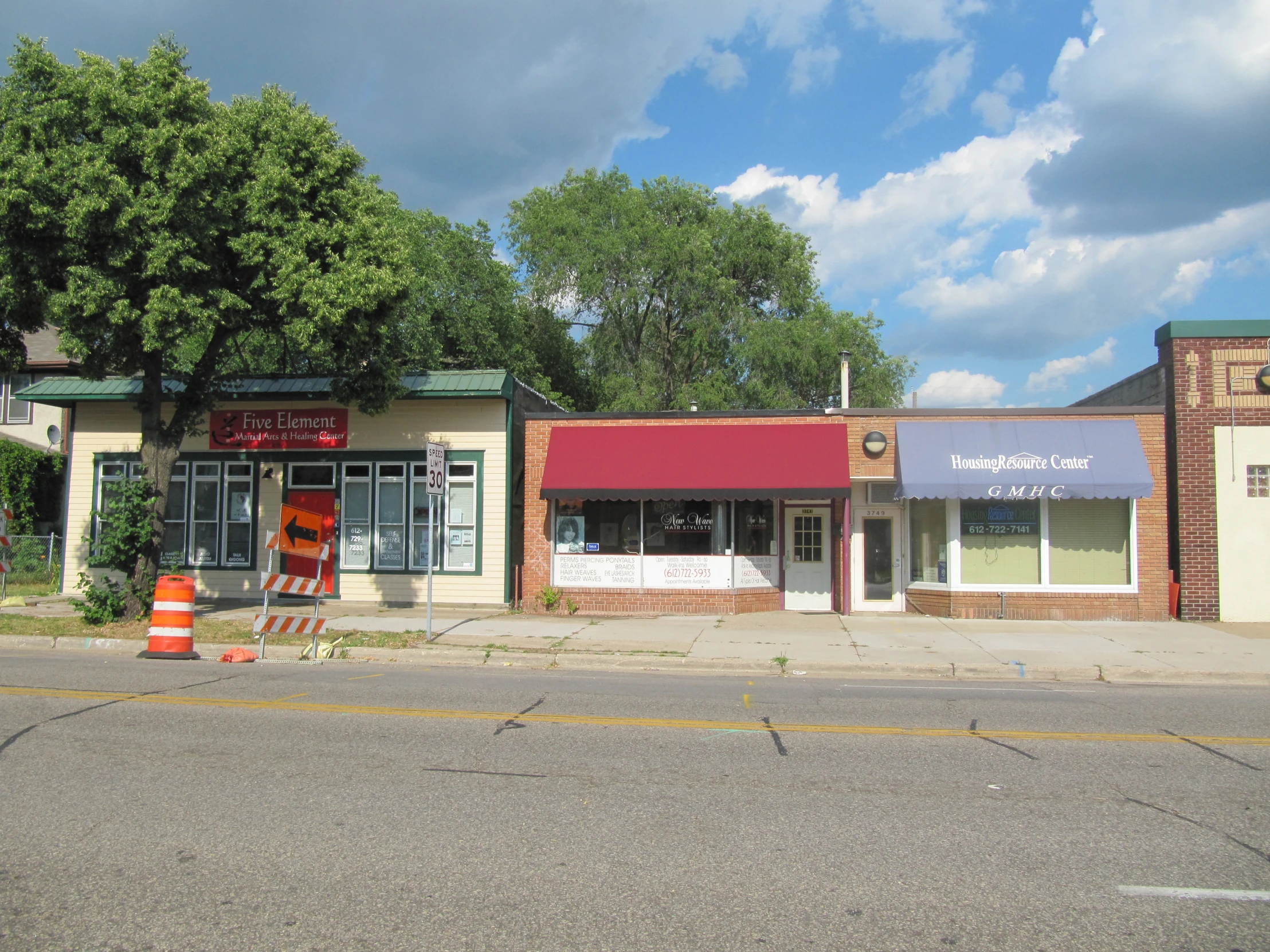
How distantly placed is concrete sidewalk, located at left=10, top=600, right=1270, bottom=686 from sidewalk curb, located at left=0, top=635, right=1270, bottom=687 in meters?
0.02

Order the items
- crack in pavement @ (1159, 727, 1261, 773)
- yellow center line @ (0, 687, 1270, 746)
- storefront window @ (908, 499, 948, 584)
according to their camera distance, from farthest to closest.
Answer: storefront window @ (908, 499, 948, 584) → yellow center line @ (0, 687, 1270, 746) → crack in pavement @ (1159, 727, 1261, 773)

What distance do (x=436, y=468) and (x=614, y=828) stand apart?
885 cm

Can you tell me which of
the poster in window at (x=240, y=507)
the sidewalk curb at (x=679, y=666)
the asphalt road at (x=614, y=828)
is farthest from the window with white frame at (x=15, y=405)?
the asphalt road at (x=614, y=828)

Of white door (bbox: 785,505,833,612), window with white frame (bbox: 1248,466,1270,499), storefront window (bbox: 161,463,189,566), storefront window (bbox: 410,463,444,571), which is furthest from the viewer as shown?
storefront window (bbox: 161,463,189,566)

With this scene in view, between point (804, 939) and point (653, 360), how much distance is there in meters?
35.2

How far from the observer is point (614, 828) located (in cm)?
545

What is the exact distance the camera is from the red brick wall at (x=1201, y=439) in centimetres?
1697

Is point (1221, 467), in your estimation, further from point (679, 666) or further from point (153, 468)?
point (153, 468)

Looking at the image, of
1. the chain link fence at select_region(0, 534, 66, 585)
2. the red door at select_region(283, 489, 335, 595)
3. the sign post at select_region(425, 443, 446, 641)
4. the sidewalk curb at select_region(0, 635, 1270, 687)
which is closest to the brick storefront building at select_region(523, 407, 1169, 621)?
the sign post at select_region(425, 443, 446, 641)

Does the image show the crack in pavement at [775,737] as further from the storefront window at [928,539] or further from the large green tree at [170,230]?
the storefront window at [928,539]

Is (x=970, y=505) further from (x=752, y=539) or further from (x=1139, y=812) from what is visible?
(x=1139, y=812)

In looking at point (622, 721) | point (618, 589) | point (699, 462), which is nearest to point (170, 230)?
point (699, 462)

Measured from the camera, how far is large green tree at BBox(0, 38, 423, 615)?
13594 mm

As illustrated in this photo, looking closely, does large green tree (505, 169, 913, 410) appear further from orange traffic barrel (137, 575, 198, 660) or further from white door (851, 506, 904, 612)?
orange traffic barrel (137, 575, 198, 660)
